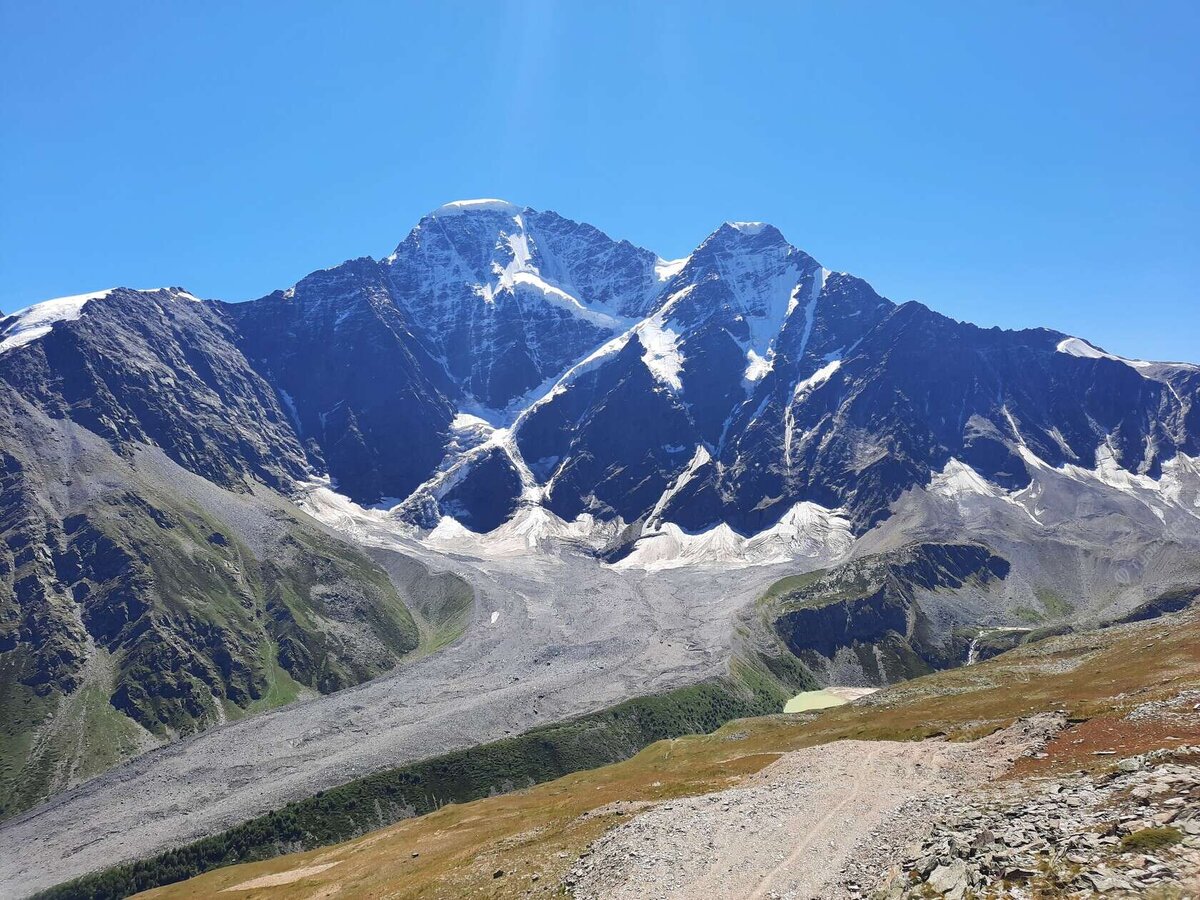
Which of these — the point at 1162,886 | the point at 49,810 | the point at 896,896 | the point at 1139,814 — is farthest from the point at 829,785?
the point at 49,810

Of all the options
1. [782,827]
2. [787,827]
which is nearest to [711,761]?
[782,827]

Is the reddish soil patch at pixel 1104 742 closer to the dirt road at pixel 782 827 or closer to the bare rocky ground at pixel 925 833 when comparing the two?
the bare rocky ground at pixel 925 833

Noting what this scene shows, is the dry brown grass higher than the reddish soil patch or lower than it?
lower

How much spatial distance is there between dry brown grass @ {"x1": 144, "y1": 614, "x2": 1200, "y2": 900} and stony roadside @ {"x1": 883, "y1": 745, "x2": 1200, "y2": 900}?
32.4ft

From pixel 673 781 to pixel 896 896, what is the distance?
41.3 meters

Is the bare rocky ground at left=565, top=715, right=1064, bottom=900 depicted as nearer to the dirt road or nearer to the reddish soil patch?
the dirt road

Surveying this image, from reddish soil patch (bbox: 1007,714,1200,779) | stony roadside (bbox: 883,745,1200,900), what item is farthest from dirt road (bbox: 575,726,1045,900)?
stony roadside (bbox: 883,745,1200,900)

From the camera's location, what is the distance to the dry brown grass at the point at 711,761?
50.8 metres

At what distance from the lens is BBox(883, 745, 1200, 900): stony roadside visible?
1006 inches

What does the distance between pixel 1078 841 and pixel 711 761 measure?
64.7 meters

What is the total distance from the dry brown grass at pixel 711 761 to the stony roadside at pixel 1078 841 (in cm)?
988

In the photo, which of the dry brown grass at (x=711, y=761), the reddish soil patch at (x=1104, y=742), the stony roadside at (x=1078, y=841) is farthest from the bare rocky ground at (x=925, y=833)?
the dry brown grass at (x=711, y=761)

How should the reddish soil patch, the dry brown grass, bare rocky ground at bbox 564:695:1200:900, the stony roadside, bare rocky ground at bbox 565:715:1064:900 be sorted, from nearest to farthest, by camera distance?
the stony roadside < bare rocky ground at bbox 564:695:1200:900 < bare rocky ground at bbox 565:715:1064:900 < the reddish soil patch < the dry brown grass

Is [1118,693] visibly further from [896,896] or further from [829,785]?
[896,896]
